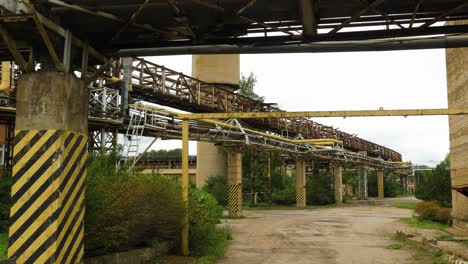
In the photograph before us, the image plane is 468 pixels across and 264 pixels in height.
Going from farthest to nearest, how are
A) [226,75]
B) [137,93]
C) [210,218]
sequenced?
[226,75]
[137,93]
[210,218]

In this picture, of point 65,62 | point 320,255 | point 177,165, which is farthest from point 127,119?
point 177,165

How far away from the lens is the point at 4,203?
10.7 m

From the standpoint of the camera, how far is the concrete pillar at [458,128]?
1793 centimetres

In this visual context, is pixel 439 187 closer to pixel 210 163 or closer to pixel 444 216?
pixel 444 216

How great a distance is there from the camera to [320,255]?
38.5ft

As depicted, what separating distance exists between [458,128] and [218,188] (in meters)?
17.6

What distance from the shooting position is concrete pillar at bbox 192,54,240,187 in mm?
34812

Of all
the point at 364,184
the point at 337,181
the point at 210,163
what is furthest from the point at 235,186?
the point at 364,184

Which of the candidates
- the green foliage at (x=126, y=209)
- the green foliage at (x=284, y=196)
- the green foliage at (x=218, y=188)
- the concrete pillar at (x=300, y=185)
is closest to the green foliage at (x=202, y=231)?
the green foliage at (x=126, y=209)

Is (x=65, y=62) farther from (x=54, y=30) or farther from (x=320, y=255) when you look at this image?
(x=320, y=255)

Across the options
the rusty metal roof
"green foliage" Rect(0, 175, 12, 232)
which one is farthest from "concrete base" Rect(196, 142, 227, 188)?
the rusty metal roof

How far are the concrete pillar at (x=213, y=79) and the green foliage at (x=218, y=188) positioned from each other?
1.72 metres

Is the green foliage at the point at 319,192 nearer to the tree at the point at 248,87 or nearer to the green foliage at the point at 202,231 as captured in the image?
the tree at the point at 248,87

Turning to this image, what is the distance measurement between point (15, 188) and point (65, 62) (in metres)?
1.96
